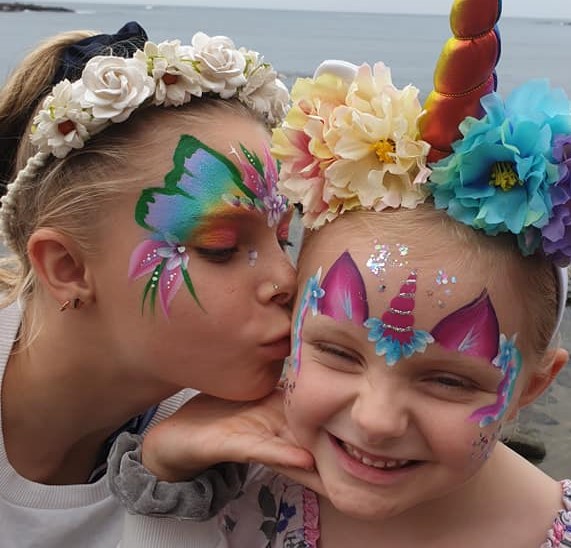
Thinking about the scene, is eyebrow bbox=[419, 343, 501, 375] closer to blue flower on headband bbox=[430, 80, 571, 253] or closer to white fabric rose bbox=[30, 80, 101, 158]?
blue flower on headband bbox=[430, 80, 571, 253]

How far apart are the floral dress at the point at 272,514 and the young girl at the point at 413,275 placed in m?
0.32

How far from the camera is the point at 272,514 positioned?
2.40m

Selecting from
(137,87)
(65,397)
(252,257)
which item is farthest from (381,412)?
(65,397)

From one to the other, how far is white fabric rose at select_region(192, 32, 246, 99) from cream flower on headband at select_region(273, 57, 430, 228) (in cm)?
57

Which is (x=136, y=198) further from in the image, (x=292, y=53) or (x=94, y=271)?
(x=292, y=53)

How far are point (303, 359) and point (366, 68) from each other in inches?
28.8

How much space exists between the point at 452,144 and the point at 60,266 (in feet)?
4.48

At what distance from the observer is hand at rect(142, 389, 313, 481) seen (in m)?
2.09

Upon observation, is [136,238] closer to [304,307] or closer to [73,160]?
[73,160]

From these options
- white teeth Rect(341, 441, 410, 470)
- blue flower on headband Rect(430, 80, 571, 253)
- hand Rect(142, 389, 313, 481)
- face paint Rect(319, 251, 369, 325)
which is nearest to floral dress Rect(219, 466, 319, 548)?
hand Rect(142, 389, 313, 481)

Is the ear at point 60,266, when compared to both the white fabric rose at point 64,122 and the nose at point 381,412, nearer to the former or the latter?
the white fabric rose at point 64,122

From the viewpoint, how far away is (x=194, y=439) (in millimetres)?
2213

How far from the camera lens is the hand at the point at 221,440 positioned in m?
2.09

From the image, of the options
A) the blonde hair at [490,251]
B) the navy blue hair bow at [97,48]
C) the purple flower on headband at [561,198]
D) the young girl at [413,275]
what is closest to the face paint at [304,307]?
the young girl at [413,275]
